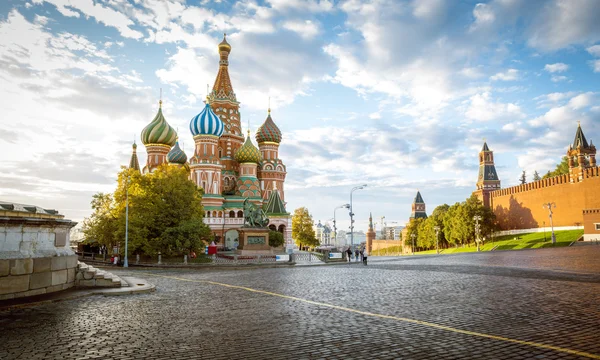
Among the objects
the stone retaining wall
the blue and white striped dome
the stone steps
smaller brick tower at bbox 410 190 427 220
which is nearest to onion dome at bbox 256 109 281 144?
the blue and white striped dome

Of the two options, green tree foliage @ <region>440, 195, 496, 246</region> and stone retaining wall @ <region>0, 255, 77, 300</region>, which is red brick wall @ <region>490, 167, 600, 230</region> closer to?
green tree foliage @ <region>440, 195, 496, 246</region>

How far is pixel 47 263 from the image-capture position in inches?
505

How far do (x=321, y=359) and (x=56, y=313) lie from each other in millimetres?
7429

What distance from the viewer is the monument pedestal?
37562 mm

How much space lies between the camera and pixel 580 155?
215ft

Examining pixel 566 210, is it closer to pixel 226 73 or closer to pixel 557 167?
pixel 557 167

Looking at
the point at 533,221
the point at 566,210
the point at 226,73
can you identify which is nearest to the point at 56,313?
the point at 226,73

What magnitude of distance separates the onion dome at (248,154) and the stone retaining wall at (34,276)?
49.7 meters

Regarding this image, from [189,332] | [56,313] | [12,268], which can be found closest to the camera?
[189,332]

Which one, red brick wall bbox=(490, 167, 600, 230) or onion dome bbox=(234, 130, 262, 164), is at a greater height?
onion dome bbox=(234, 130, 262, 164)

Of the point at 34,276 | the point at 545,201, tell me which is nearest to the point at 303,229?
the point at 545,201

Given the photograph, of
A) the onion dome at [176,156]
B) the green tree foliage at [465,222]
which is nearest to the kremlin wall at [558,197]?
the green tree foliage at [465,222]

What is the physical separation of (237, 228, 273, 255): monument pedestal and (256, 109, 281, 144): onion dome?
110 feet

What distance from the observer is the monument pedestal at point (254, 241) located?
3756 cm
